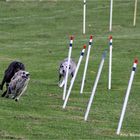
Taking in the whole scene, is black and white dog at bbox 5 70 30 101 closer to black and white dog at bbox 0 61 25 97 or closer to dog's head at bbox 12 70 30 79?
dog's head at bbox 12 70 30 79

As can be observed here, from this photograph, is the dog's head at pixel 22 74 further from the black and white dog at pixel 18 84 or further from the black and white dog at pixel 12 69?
the black and white dog at pixel 12 69

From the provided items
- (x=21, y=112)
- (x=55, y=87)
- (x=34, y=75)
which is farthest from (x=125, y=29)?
(x=21, y=112)

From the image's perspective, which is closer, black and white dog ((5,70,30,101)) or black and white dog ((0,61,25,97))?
black and white dog ((5,70,30,101))

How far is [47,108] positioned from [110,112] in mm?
1729

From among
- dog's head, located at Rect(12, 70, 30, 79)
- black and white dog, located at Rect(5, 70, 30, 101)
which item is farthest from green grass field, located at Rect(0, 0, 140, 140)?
dog's head, located at Rect(12, 70, 30, 79)

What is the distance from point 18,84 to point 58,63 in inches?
519

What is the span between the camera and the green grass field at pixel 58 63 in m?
16.0

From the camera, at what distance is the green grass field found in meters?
16.0

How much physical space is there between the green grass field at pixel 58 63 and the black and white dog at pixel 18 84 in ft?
0.95

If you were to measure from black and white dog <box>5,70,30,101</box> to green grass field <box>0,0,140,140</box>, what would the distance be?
29cm

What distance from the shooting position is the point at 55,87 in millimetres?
25766

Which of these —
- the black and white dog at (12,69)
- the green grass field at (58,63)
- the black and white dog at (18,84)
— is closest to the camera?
the green grass field at (58,63)

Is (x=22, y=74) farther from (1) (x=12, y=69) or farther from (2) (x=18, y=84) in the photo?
(1) (x=12, y=69)

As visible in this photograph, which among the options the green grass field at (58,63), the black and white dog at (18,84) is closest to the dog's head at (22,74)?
the black and white dog at (18,84)
